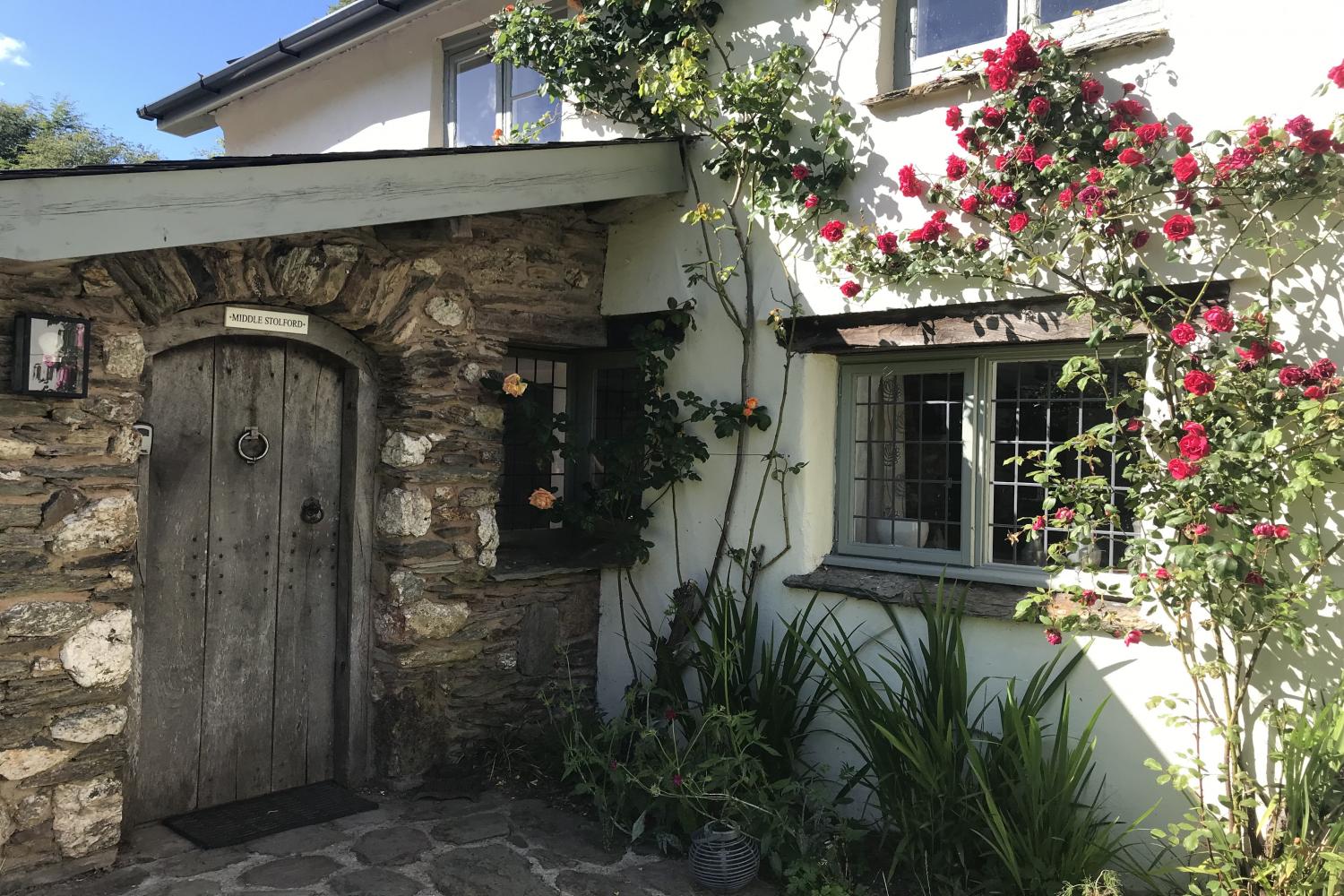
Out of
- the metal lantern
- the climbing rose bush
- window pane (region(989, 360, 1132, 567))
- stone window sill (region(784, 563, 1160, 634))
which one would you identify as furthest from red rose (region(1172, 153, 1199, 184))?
the metal lantern

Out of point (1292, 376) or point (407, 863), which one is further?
point (407, 863)

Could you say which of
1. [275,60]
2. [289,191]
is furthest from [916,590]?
[275,60]

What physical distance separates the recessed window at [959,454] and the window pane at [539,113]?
240cm

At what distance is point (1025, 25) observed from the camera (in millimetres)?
3902

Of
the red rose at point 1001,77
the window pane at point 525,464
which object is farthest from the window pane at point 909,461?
the window pane at point 525,464

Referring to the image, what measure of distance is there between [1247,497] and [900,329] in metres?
1.54

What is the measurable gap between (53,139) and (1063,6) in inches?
1078

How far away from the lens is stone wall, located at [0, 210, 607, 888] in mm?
3494

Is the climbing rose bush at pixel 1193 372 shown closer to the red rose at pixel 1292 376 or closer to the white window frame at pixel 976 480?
the red rose at pixel 1292 376

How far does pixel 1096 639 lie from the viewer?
→ 3.68m

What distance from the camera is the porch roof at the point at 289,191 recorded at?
2.98 meters

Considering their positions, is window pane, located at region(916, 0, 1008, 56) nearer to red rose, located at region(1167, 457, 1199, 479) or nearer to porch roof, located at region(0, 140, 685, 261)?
porch roof, located at region(0, 140, 685, 261)

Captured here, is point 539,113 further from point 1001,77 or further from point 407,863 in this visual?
point 407,863

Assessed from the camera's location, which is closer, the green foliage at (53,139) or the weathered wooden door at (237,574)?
the weathered wooden door at (237,574)
